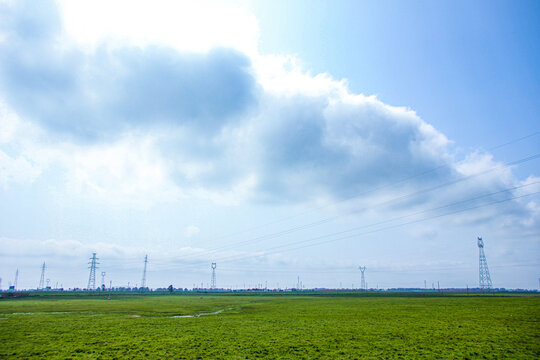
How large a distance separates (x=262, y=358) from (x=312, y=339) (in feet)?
26.4

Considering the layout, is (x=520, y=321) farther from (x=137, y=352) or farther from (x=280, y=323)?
(x=137, y=352)

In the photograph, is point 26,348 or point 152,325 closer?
point 26,348

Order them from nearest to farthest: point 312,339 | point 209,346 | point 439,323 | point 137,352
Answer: point 137,352 → point 209,346 → point 312,339 → point 439,323

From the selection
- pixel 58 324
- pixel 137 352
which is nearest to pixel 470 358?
pixel 137 352

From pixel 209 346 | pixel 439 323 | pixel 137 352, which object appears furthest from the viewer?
pixel 439 323

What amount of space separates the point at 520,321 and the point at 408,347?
25727mm

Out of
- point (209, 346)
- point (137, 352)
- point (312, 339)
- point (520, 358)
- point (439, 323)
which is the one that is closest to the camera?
point (520, 358)

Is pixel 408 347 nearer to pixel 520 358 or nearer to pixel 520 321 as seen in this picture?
pixel 520 358

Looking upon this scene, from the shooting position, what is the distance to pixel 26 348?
1040 inches

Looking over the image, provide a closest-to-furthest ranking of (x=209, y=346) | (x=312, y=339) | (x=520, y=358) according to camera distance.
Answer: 1. (x=520, y=358)
2. (x=209, y=346)
3. (x=312, y=339)

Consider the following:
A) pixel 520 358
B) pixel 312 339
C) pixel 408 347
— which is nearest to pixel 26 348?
pixel 312 339

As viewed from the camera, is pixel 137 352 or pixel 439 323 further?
pixel 439 323

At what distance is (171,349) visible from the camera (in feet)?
86.3

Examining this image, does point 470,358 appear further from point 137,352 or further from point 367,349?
point 137,352
